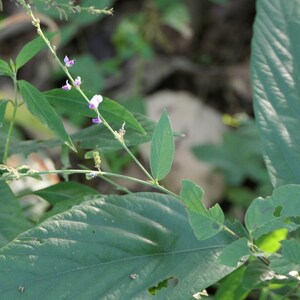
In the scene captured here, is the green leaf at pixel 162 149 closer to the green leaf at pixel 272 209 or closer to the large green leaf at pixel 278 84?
the green leaf at pixel 272 209

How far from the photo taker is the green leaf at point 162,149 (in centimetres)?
93

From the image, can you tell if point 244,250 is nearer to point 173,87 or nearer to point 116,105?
point 116,105

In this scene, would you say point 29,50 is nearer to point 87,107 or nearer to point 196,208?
point 87,107

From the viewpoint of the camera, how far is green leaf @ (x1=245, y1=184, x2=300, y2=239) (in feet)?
2.94

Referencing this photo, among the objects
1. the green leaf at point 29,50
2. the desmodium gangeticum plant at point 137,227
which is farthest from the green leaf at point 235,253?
the green leaf at point 29,50

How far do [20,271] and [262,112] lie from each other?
1.45ft

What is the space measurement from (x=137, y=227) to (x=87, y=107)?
0.61ft

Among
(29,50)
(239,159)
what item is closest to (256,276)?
(29,50)

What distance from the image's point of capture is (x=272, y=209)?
904mm

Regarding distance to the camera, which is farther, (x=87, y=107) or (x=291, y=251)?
(x=87, y=107)

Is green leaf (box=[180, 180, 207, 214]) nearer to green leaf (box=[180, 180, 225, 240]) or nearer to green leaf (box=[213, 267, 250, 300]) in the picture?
green leaf (box=[180, 180, 225, 240])

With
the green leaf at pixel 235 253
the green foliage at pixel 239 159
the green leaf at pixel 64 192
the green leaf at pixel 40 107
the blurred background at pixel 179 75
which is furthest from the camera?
Result: the blurred background at pixel 179 75

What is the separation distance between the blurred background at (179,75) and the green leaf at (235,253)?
166 centimetres

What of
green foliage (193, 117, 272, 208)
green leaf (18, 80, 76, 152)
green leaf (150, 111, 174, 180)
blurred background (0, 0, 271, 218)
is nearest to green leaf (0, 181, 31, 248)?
green leaf (18, 80, 76, 152)
